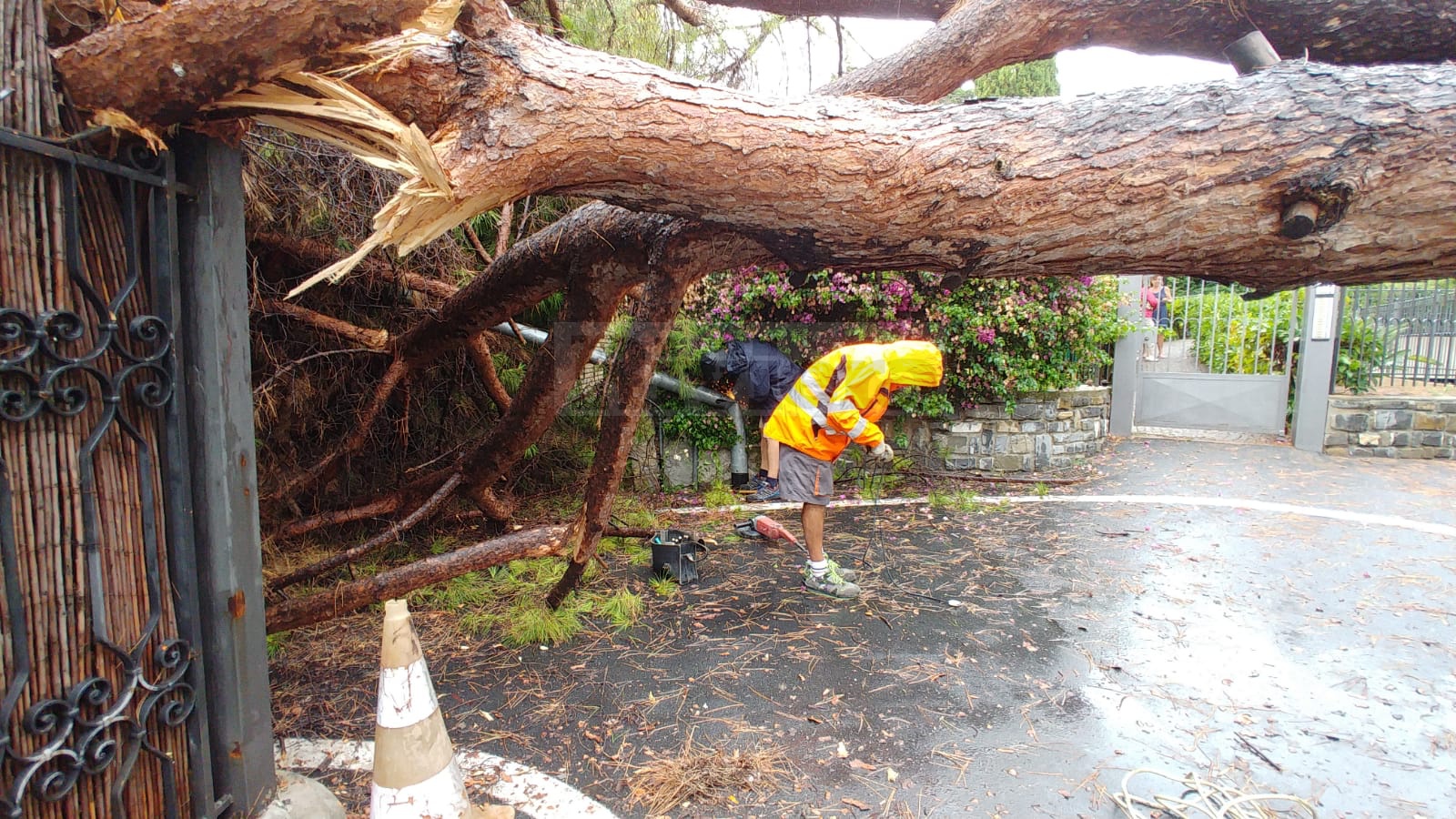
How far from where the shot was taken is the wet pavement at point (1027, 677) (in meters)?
2.58

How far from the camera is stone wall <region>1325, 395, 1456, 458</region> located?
7.54m

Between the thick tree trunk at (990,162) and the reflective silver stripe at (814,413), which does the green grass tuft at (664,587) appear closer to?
the reflective silver stripe at (814,413)

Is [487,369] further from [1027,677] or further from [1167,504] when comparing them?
[1167,504]

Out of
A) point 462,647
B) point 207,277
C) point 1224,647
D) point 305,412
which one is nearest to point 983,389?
point 1224,647

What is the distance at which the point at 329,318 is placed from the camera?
14.4ft

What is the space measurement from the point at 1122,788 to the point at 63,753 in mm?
3059

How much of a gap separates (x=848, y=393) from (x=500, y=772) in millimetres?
2878

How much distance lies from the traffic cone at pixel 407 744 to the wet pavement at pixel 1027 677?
675 mm

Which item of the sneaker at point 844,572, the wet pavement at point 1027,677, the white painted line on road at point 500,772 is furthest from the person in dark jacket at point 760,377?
the white painted line on road at point 500,772

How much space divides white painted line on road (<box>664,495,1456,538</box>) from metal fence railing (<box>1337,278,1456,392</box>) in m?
3.30

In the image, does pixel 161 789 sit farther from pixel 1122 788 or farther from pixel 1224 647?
pixel 1224 647

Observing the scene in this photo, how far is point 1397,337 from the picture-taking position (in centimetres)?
804

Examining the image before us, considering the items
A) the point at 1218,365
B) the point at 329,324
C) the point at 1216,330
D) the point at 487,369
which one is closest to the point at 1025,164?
the point at 487,369

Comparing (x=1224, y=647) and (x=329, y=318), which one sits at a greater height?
(x=329, y=318)
